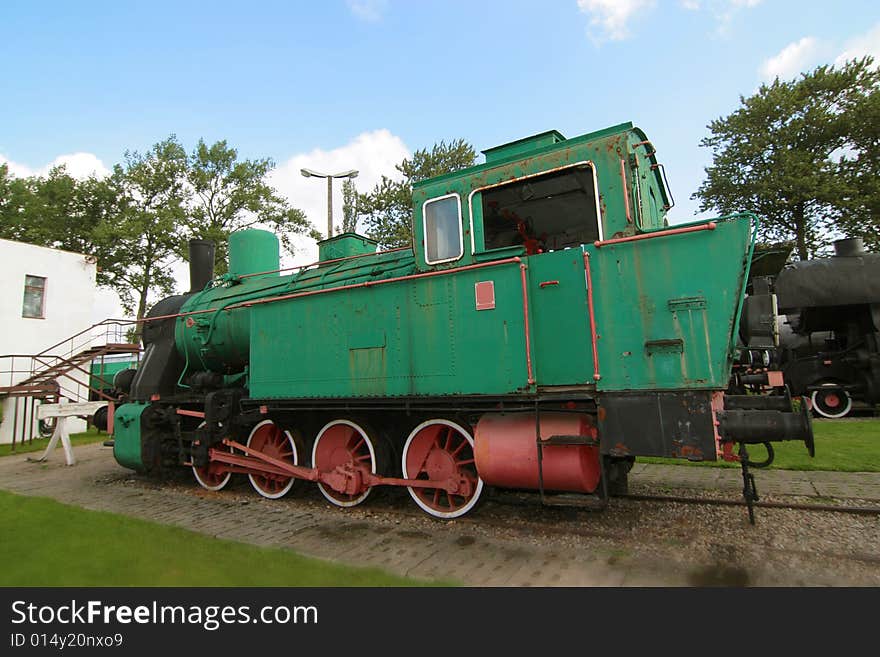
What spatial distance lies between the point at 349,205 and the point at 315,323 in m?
22.2

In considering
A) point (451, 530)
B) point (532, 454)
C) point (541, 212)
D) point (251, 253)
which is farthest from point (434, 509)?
point (251, 253)

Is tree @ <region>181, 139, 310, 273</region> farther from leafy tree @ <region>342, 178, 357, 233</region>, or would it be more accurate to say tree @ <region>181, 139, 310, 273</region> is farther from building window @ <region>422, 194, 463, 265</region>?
building window @ <region>422, 194, 463, 265</region>

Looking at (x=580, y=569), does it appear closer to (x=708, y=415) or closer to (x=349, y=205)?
(x=708, y=415)

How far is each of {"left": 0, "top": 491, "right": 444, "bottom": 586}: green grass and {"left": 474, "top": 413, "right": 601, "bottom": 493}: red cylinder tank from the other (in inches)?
55.5

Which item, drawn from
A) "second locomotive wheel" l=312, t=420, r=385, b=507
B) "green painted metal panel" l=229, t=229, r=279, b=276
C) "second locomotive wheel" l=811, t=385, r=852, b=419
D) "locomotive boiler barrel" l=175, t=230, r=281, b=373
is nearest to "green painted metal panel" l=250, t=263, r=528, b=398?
"second locomotive wheel" l=312, t=420, r=385, b=507

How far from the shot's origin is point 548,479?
447 centimetres

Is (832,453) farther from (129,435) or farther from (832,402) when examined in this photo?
(129,435)

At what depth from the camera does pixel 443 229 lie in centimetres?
521

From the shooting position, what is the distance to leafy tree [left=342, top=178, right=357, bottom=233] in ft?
86.8

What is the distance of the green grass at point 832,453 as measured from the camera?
722 cm

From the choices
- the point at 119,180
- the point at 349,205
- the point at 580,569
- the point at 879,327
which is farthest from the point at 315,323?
the point at 119,180

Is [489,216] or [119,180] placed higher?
[119,180]

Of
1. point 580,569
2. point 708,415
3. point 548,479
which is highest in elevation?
point 708,415

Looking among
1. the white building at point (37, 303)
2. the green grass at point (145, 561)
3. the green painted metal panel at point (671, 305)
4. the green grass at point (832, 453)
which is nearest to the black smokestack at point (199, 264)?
the green grass at point (145, 561)
